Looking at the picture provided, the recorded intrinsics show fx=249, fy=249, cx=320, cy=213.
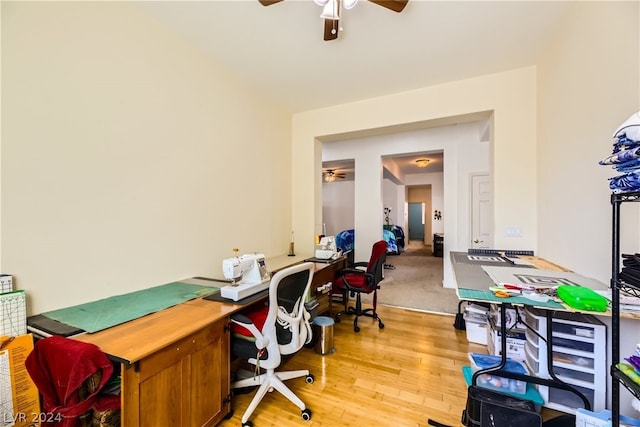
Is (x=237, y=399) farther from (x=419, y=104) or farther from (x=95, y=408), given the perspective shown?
(x=419, y=104)

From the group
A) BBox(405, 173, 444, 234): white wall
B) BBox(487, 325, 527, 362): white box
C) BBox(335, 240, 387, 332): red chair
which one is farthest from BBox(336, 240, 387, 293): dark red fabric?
BBox(405, 173, 444, 234): white wall

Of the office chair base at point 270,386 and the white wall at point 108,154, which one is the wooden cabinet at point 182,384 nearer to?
the office chair base at point 270,386

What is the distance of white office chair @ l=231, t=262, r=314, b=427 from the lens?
5.32 feet

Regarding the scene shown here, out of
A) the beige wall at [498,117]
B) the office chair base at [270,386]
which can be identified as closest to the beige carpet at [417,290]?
the beige wall at [498,117]

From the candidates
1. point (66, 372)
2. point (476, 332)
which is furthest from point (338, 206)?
point (66, 372)

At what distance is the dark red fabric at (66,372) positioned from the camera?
104 centimetres

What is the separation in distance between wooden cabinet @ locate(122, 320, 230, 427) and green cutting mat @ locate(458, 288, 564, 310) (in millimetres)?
1499

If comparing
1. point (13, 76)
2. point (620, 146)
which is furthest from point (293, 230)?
point (620, 146)

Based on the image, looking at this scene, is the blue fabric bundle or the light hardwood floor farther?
the light hardwood floor

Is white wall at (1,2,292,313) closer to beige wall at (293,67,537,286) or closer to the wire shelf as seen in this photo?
beige wall at (293,67,537,286)

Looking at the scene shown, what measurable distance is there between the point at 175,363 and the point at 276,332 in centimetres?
62

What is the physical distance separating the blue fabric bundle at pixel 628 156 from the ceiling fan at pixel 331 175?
6809 mm

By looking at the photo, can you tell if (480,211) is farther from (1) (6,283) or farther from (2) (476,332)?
(1) (6,283)

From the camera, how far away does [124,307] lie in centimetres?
162
